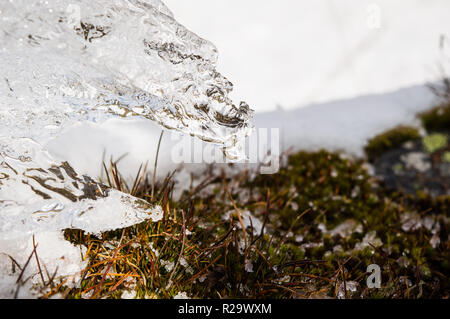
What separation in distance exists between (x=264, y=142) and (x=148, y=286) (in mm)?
2500

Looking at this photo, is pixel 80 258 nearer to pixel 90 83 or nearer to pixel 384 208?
pixel 90 83

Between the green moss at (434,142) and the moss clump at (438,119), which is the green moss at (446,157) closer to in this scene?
the green moss at (434,142)

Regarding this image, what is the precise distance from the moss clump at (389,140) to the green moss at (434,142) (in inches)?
5.3

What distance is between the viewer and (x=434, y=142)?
4152mm

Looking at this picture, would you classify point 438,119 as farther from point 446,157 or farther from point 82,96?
point 82,96

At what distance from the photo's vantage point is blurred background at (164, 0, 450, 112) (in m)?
5.39

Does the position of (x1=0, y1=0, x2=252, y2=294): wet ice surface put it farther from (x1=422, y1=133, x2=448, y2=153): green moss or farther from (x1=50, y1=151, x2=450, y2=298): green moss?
(x1=422, y1=133, x2=448, y2=153): green moss

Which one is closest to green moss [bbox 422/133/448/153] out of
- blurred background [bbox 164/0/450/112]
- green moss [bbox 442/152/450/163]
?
green moss [bbox 442/152/450/163]

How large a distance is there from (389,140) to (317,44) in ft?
8.80

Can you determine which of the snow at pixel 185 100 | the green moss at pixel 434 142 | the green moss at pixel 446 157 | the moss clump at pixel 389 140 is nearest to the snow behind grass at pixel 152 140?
the snow at pixel 185 100

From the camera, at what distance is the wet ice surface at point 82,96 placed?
1628 millimetres

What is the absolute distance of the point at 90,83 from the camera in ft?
5.78

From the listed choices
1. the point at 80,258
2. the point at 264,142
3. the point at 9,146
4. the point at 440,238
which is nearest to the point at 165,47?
the point at 9,146
